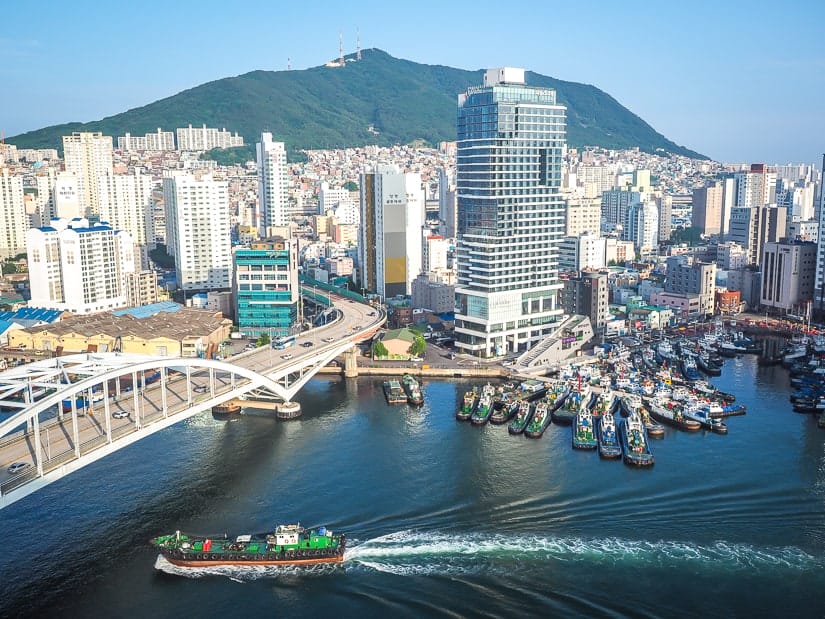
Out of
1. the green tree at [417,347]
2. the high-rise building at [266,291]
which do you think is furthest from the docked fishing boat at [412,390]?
the high-rise building at [266,291]

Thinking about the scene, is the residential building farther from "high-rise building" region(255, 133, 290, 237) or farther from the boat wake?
"high-rise building" region(255, 133, 290, 237)

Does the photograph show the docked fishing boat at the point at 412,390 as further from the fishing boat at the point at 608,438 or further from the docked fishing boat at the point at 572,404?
the fishing boat at the point at 608,438

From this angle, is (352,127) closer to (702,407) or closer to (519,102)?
(519,102)

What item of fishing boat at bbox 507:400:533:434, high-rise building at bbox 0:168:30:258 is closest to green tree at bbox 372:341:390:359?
fishing boat at bbox 507:400:533:434

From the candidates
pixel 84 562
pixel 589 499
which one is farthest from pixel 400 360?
pixel 84 562

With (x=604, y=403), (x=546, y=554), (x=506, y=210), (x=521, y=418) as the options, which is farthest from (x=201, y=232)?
(x=546, y=554)

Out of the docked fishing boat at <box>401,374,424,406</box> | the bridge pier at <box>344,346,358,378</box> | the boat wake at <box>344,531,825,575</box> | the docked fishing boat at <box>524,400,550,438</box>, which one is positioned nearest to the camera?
the boat wake at <box>344,531,825,575</box>
